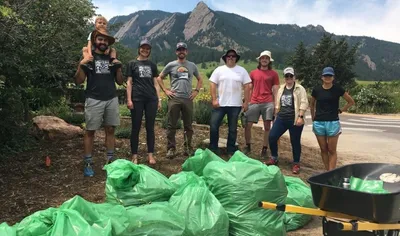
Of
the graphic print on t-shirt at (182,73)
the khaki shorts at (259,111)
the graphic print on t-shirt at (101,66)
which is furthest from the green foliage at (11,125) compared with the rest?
the khaki shorts at (259,111)

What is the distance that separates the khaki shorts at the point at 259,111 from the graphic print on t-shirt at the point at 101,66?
2462mm

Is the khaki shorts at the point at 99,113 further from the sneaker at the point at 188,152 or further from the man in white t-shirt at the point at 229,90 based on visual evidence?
the man in white t-shirt at the point at 229,90

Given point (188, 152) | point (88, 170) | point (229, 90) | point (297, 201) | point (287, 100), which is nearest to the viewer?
point (297, 201)

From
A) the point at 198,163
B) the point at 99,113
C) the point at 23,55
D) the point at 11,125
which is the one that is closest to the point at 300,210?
the point at 198,163

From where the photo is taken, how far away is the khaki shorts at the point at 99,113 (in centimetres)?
484

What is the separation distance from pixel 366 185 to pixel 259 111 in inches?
132

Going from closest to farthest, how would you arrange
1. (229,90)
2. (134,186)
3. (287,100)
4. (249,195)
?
(134,186), (249,195), (287,100), (229,90)

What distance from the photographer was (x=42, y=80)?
8680mm

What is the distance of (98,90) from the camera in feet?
15.9

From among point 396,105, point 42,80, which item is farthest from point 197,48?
point 42,80

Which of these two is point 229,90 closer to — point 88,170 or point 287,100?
point 287,100

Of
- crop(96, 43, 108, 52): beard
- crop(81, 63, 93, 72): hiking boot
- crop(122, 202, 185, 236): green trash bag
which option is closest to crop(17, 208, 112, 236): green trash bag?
crop(122, 202, 185, 236): green trash bag

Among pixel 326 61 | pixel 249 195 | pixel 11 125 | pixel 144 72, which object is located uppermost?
pixel 326 61

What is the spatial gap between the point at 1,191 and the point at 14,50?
1.58 meters
